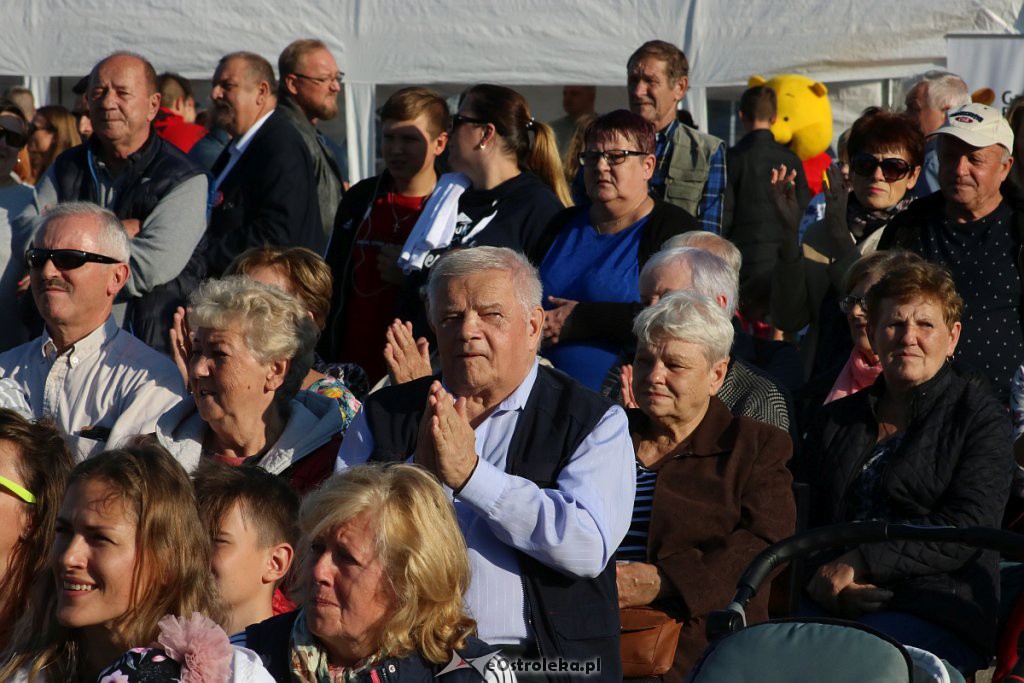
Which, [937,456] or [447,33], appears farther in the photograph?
[447,33]

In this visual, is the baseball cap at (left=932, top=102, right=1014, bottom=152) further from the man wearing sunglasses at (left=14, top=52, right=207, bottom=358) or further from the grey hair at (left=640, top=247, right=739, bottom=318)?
the man wearing sunglasses at (left=14, top=52, right=207, bottom=358)

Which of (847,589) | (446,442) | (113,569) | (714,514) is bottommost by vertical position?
(847,589)

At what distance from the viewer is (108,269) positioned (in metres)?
5.24

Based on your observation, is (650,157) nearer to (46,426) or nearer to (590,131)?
(590,131)

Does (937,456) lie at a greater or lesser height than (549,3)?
lesser

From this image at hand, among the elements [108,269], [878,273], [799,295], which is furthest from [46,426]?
[799,295]

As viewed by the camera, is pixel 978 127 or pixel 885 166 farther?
pixel 885 166

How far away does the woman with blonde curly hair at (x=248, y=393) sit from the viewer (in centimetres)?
457

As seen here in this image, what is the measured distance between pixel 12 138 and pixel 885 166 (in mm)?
4490

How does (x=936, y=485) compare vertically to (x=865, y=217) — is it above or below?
below

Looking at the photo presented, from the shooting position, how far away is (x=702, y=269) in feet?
16.9

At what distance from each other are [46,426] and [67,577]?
76 cm

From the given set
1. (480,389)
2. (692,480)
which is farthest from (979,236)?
(480,389)

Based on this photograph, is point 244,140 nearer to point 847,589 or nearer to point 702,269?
point 702,269
